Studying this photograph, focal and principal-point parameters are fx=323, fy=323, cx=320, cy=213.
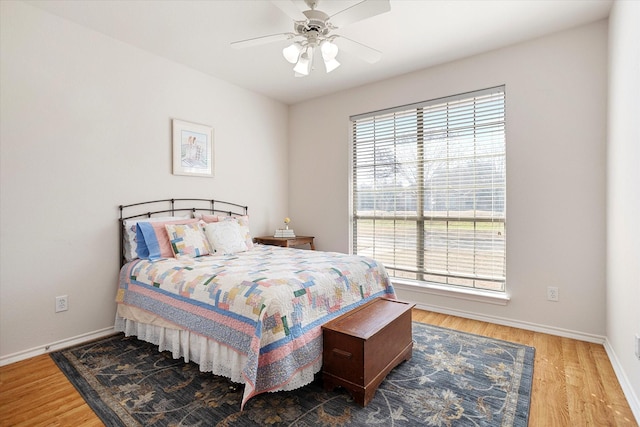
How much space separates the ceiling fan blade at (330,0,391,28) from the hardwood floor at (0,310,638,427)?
2506mm

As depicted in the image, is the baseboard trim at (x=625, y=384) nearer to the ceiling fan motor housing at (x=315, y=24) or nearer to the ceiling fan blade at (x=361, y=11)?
the ceiling fan blade at (x=361, y=11)

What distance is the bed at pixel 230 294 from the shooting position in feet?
5.84

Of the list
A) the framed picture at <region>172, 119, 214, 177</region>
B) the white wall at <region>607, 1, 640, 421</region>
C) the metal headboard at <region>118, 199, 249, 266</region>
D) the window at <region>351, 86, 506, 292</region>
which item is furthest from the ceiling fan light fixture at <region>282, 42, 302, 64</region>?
the white wall at <region>607, 1, 640, 421</region>

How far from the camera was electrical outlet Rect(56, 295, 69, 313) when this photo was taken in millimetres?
2631

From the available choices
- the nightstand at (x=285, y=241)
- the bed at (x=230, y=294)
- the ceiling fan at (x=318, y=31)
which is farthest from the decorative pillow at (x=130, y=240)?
the ceiling fan at (x=318, y=31)

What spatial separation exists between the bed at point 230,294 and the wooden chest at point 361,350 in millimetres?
81

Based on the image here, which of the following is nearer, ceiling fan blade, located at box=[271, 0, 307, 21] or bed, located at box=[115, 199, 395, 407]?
bed, located at box=[115, 199, 395, 407]

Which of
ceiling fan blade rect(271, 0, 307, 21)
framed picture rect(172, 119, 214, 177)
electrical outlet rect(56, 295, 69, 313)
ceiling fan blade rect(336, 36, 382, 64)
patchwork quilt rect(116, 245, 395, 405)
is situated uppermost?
ceiling fan blade rect(271, 0, 307, 21)

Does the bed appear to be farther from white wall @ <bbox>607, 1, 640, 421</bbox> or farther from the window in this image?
white wall @ <bbox>607, 1, 640, 421</bbox>

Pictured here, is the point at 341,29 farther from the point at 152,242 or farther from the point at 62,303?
the point at 62,303

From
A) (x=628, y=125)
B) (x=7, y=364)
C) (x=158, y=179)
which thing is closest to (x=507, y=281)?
(x=628, y=125)

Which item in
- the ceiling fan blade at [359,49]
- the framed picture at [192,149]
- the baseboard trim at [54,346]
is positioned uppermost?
the ceiling fan blade at [359,49]

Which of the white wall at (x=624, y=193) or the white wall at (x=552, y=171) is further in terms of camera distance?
the white wall at (x=552, y=171)

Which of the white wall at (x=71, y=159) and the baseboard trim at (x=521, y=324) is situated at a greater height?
the white wall at (x=71, y=159)
